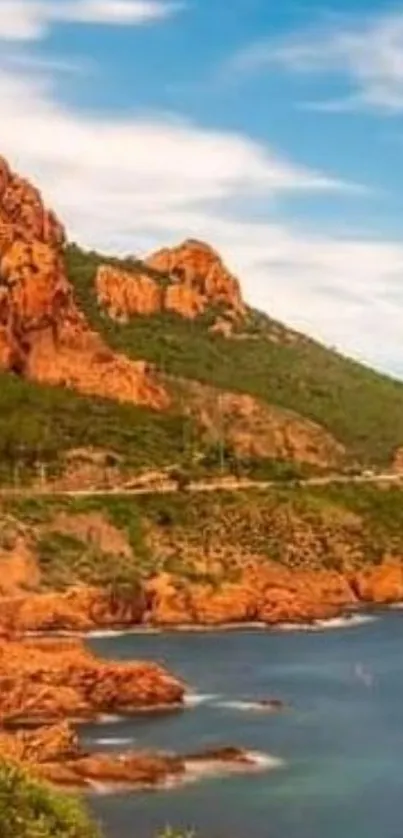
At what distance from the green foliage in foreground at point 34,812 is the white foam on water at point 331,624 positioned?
85.7 m

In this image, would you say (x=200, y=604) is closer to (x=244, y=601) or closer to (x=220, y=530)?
(x=244, y=601)

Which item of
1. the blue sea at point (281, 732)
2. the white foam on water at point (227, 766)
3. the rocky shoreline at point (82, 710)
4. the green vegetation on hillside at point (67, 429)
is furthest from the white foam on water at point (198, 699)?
the green vegetation on hillside at point (67, 429)

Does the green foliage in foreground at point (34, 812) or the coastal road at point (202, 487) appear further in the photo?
the coastal road at point (202, 487)

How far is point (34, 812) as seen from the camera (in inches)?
2454

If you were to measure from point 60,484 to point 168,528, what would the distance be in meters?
12.3

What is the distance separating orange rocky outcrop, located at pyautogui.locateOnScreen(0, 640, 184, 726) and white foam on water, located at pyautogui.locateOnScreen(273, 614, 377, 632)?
117 feet

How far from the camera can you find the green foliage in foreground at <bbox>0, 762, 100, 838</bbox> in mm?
59844

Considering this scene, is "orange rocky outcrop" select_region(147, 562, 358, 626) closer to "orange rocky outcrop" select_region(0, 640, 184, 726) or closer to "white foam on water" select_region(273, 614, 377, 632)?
"white foam on water" select_region(273, 614, 377, 632)

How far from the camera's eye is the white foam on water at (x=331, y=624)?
150000 mm

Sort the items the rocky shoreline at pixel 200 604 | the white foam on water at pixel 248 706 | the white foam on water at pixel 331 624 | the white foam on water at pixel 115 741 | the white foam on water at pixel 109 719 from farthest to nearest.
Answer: the white foam on water at pixel 331 624 < the rocky shoreline at pixel 200 604 < the white foam on water at pixel 248 706 < the white foam on water at pixel 109 719 < the white foam on water at pixel 115 741

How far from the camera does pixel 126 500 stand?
172 m

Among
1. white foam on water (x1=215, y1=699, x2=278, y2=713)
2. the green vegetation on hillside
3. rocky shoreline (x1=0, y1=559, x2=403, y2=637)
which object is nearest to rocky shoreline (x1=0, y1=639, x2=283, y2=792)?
white foam on water (x1=215, y1=699, x2=278, y2=713)

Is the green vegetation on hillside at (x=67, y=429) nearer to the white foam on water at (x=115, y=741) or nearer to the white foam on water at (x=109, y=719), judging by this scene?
the white foam on water at (x=109, y=719)

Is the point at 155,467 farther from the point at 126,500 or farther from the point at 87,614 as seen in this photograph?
the point at 87,614
